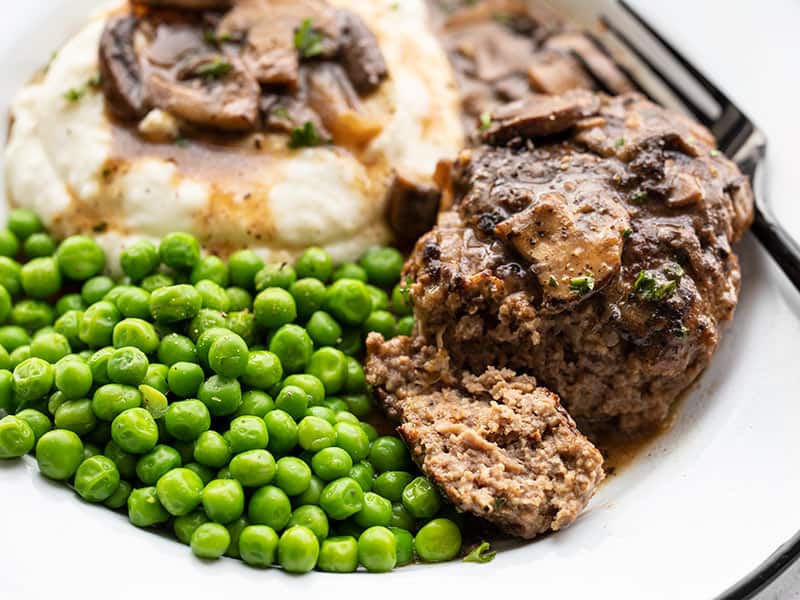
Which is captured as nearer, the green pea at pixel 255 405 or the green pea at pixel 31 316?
the green pea at pixel 255 405

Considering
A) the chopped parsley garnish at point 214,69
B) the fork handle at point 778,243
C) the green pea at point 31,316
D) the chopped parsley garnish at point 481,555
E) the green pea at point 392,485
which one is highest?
the fork handle at point 778,243

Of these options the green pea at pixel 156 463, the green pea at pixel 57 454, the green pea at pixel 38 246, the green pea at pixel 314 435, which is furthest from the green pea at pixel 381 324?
the green pea at pixel 38 246

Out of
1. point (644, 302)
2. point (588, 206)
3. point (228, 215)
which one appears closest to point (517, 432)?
point (644, 302)

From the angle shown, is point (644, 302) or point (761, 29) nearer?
point (644, 302)

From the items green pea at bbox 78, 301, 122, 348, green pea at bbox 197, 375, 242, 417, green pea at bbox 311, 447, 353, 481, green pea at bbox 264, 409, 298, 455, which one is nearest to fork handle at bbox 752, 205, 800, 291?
green pea at bbox 311, 447, 353, 481

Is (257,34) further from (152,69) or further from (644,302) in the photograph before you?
(644,302)

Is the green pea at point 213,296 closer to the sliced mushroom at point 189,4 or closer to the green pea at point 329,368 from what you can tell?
the green pea at point 329,368

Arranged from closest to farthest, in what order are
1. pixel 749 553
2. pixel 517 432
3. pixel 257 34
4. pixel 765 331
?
pixel 749 553 < pixel 517 432 < pixel 765 331 < pixel 257 34

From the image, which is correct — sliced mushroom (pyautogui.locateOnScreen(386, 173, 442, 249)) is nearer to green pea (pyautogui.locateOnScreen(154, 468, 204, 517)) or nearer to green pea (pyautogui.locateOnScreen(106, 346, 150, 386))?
green pea (pyautogui.locateOnScreen(106, 346, 150, 386))
